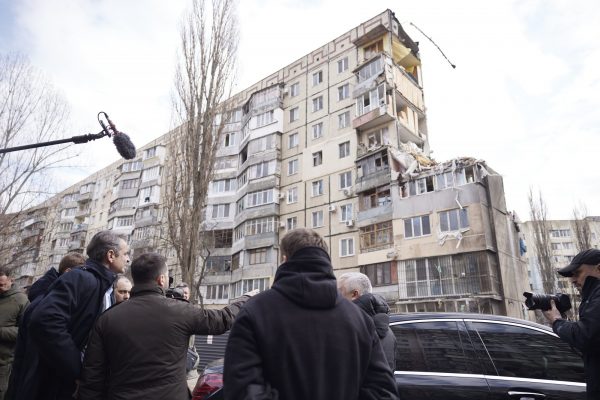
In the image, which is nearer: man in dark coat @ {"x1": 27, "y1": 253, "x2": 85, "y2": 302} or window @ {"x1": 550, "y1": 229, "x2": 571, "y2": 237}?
man in dark coat @ {"x1": 27, "y1": 253, "x2": 85, "y2": 302}

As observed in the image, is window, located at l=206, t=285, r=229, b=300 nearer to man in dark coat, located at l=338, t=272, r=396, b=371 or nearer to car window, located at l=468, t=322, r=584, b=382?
car window, located at l=468, t=322, r=584, b=382

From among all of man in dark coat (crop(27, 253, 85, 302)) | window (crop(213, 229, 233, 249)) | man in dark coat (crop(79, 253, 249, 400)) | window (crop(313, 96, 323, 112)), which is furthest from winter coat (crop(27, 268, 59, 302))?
window (crop(213, 229, 233, 249))

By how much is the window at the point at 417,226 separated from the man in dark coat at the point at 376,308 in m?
21.5

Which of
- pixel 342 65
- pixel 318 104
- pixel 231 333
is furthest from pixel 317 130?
pixel 231 333

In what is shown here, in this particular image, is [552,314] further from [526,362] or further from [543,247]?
[543,247]

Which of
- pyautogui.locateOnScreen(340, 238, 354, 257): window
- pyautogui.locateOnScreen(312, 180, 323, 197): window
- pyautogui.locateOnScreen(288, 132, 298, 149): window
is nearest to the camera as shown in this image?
pyautogui.locateOnScreen(340, 238, 354, 257): window

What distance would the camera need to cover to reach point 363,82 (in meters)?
29.9

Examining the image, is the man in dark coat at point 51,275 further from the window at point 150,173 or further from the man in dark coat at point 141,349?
the window at point 150,173

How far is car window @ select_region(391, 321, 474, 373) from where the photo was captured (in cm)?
356

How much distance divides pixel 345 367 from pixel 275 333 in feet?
1.26

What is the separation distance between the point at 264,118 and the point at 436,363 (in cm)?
3404

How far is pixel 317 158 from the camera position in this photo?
3203 centimetres

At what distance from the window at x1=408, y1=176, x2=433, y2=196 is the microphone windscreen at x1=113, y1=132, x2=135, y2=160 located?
2001cm

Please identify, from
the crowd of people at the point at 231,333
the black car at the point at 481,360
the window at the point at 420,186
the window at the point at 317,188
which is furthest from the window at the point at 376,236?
the crowd of people at the point at 231,333
